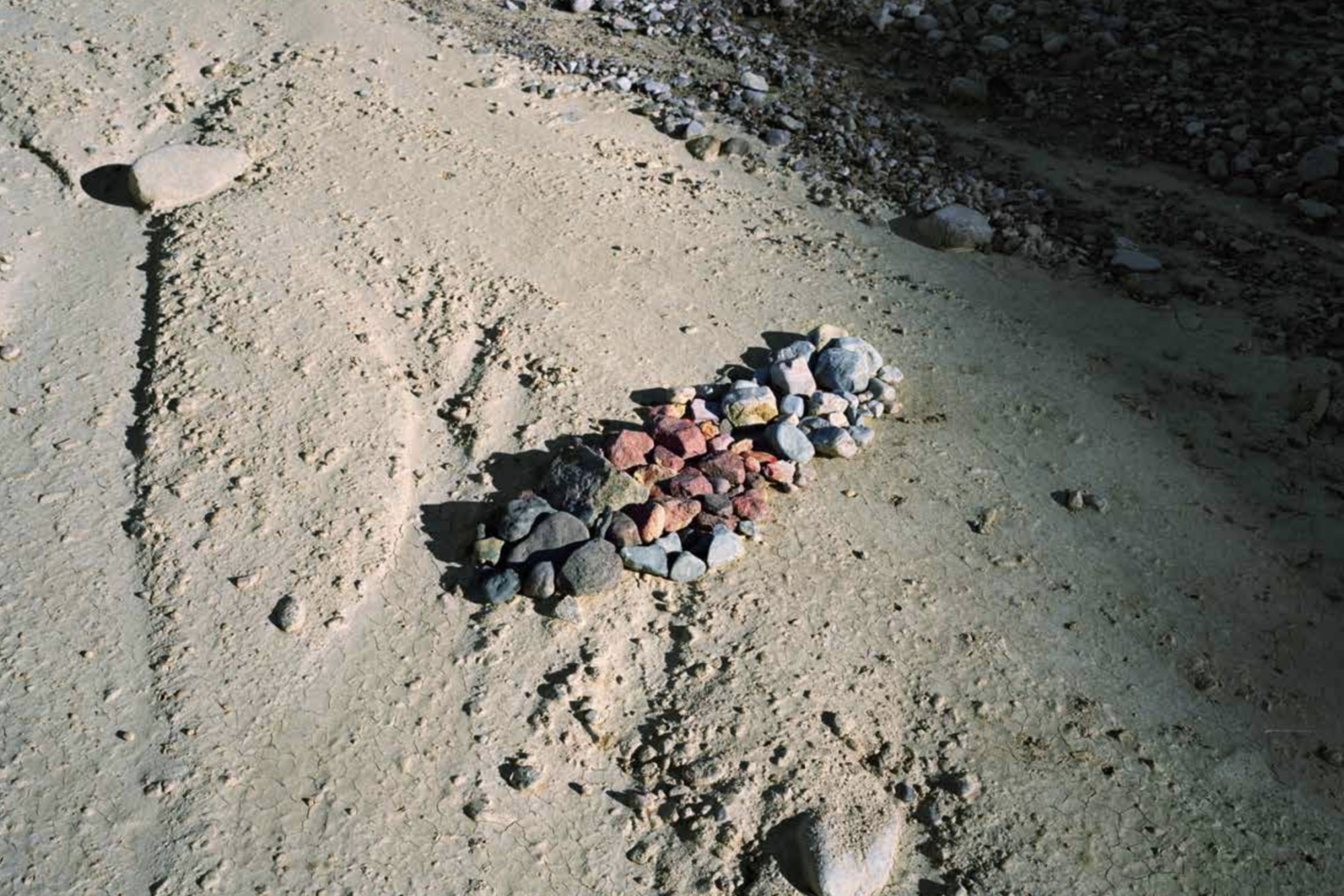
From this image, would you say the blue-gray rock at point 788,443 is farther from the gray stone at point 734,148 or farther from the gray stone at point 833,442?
the gray stone at point 734,148

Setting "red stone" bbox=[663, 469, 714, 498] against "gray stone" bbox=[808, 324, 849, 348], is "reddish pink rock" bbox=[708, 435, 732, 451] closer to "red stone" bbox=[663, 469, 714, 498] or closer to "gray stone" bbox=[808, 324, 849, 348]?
"red stone" bbox=[663, 469, 714, 498]

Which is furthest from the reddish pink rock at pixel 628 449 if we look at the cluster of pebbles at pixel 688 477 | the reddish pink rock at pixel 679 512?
the reddish pink rock at pixel 679 512

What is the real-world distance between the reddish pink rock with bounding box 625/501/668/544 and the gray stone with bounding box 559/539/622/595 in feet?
0.32

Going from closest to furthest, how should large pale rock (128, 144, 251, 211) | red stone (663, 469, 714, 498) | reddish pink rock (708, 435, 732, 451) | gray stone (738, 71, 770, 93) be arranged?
1. red stone (663, 469, 714, 498)
2. reddish pink rock (708, 435, 732, 451)
3. large pale rock (128, 144, 251, 211)
4. gray stone (738, 71, 770, 93)

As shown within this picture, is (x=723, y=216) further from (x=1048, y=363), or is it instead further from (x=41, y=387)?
(x=41, y=387)

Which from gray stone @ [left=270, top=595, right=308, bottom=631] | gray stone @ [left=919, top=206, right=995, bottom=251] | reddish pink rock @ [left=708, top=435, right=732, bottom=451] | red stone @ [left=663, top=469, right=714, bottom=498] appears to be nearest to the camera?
gray stone @ [left=270, top=595, right=308, bottom=631]

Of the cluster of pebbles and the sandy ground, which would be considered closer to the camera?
the sandy ground

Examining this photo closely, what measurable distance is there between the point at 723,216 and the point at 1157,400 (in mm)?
1267

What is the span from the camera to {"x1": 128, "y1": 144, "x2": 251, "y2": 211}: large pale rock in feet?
9.49

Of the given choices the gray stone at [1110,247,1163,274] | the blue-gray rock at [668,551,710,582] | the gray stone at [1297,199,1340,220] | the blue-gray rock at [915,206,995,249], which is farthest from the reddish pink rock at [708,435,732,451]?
the gray stone at [1297,199,1340,220]

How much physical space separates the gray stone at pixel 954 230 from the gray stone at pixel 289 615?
204 cm

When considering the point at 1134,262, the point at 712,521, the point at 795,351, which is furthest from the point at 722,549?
the point at 1134,262

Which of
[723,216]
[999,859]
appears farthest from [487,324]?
[999,859]

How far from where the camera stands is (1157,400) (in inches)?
107
